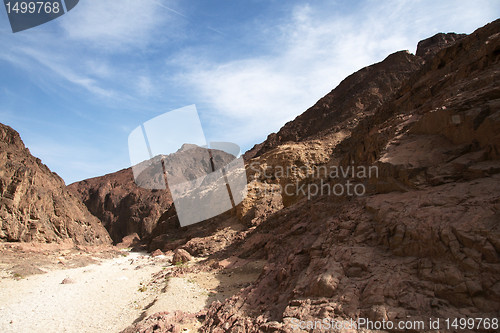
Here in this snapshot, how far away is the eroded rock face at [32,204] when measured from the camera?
58.9 feet

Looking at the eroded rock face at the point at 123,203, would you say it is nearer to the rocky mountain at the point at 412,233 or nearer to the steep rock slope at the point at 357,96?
the steep rock slope at the point at 357,96

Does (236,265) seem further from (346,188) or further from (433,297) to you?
(433,297)

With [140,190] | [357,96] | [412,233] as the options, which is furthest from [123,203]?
[412,233]

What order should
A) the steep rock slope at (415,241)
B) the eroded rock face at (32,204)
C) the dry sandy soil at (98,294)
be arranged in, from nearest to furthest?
the steep rock slope at (415,241)
the dry sandy soil at (98,294)
the eroded rock face at (32,204)

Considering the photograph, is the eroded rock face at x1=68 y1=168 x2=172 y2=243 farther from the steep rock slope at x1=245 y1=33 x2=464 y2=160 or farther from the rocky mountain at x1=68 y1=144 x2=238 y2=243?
the steep rock slope at x1=245 y1=33 x2=464 y2=160

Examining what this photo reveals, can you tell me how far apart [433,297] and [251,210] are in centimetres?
1372

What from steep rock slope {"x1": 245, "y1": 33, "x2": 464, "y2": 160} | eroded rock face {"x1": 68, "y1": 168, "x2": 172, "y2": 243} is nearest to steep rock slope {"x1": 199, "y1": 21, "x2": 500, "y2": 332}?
steep rock slope {"x1": 245, "y1": 33, "x2": 464, "y2": 160}

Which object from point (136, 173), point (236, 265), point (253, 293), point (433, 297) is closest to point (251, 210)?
point (236, 265)

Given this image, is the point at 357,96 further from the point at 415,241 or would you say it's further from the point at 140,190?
the point at 140,190

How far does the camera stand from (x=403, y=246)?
417cm

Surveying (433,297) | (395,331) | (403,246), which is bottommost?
(395,331)

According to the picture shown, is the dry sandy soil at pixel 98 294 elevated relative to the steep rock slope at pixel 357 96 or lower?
lower

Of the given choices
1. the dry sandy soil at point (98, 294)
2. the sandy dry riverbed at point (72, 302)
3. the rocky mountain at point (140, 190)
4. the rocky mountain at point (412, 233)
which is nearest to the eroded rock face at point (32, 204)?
the dry sandy soil at point (98, 294)

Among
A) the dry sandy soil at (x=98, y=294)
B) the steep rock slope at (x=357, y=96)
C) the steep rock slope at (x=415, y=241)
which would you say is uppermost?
the steep rock slope at (x=357, y=96)
